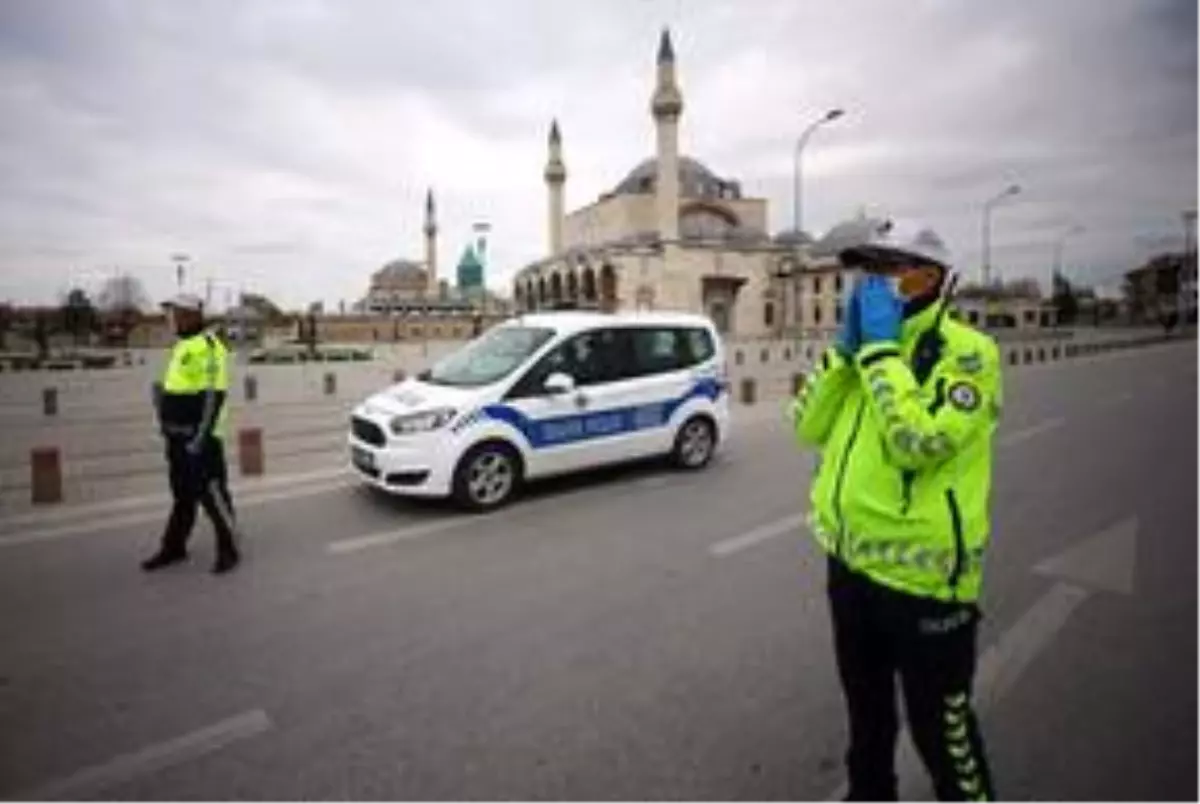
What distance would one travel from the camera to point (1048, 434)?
40.6 feet

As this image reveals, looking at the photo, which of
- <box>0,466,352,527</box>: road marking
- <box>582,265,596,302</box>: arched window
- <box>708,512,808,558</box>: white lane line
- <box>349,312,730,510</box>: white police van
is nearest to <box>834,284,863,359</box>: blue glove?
<box>708,512,808,558</box>: white lane line

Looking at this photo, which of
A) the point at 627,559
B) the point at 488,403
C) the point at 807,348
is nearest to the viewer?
the point at 627,559

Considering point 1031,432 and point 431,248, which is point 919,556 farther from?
point 431,248

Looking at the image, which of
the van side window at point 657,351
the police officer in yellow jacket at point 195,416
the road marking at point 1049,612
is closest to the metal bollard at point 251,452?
the police officer in yellow jacket at point 195,416

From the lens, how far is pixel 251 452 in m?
9.66

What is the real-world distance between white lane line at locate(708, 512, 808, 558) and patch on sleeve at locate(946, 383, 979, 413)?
4139 millimetres

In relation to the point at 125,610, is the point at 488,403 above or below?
above

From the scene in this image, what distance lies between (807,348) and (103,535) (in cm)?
5126

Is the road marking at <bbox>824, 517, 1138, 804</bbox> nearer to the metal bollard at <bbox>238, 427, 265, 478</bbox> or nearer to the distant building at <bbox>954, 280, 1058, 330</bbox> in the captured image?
the metal bollard at <bbox>238, 427, 265, 478</bbox>

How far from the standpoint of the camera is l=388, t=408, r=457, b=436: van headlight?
7453 millimetres

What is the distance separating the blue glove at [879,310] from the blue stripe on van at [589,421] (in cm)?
553

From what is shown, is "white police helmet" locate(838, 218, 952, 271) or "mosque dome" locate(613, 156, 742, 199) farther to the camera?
"mosque dome" locate(613, 156, 742, 199)

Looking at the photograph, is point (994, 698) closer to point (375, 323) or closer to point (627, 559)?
point (627, 559)

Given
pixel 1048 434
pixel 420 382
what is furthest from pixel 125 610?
pixel 1048 434
